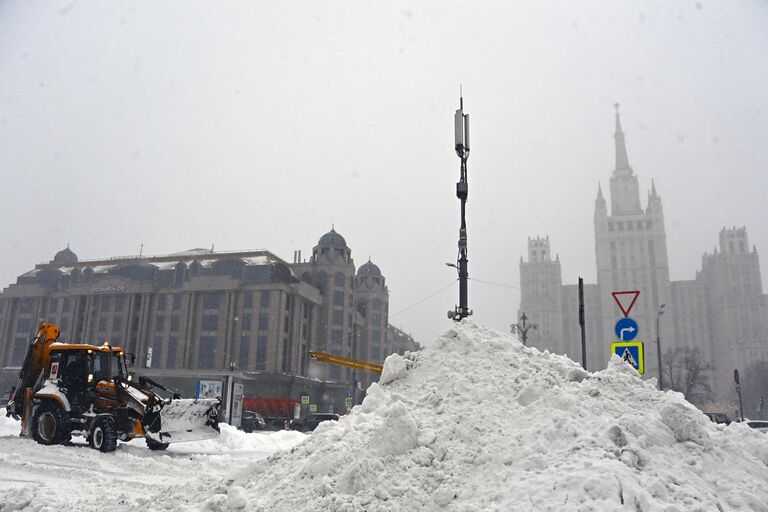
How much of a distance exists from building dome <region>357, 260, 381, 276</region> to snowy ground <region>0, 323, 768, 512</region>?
69605mm

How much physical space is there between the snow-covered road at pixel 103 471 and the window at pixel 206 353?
4198 centimetres

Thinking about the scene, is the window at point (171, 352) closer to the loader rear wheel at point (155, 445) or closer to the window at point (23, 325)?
the window at point (23, 325)

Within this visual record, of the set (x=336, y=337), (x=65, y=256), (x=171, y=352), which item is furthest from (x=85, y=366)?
(x=65, y=256)

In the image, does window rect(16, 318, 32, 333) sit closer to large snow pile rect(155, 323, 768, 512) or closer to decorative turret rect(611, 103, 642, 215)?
large snow pile rect(155, 323, 768, 512)

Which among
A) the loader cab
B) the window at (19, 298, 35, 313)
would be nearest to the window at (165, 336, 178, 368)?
the window at (19, 298, 35, 313)

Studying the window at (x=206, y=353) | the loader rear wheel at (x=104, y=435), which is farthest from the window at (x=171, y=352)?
the loader rear wheel at (x=104, y=435)

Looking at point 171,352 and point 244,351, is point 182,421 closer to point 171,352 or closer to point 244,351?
point 244,351

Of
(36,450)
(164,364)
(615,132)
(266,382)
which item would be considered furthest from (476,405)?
(615,132)

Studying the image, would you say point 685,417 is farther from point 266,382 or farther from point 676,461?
point 266,382

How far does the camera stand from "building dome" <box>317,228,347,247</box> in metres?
69.1

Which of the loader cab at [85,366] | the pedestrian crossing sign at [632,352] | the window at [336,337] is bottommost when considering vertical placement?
the loader cab at [85,366]

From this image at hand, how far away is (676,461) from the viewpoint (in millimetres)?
6188

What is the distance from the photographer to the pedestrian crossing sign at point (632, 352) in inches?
441

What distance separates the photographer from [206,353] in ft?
193
